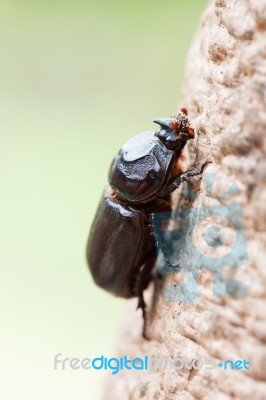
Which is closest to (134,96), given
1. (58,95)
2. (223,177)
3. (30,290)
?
(58,95)

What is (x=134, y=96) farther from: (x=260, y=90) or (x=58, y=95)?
(x=260, y=90)

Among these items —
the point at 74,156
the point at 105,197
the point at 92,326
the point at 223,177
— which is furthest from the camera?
the point at 74,156

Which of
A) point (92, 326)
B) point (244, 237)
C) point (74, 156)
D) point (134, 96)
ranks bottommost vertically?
point (92, 326)

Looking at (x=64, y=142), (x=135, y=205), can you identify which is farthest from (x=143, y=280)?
(x=64, y=142)

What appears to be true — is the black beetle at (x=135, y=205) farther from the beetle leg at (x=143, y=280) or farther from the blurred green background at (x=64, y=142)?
the blurred green background at (x=64, y=142)

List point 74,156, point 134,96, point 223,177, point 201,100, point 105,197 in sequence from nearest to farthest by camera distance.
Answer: point 223,177, point 201,100, point 105,197, point 74,156, point 134,96

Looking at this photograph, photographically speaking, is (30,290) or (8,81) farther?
(8,81)

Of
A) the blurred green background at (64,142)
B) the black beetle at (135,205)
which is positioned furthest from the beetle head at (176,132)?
the blurred green background at (64,142)
